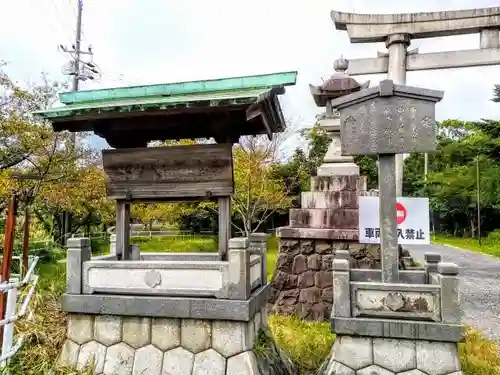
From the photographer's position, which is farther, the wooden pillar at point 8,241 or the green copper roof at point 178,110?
the green copper roof at point 178,110

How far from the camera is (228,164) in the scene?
566 centimetres

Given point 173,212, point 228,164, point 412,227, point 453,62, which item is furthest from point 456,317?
point 173,212

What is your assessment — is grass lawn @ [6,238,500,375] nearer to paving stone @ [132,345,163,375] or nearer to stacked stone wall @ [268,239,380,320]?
stacked stone wall @ [268,239,380,320]

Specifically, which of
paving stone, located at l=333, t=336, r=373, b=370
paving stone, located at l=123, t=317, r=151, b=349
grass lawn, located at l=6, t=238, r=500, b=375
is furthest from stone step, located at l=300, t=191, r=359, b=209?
paving stone, located at l=123, t=317, r=151, b=349

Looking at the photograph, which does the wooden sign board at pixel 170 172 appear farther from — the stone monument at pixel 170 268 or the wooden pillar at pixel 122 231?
the wooden pillar at pixel 122 231

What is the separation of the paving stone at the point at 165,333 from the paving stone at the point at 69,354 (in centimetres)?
115

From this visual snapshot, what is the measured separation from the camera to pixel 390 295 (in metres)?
5.02

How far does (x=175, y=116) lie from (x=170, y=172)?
2.67 ft

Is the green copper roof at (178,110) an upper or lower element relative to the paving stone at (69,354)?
upper

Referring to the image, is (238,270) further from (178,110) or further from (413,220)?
(413,220)

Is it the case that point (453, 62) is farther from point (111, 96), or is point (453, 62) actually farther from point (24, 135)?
point (24, 135)

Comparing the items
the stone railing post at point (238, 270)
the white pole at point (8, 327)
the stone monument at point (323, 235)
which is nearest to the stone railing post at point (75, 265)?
the white pole at point (8, 327)

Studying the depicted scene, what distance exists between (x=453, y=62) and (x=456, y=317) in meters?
7.54

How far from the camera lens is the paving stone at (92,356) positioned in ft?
17.4
